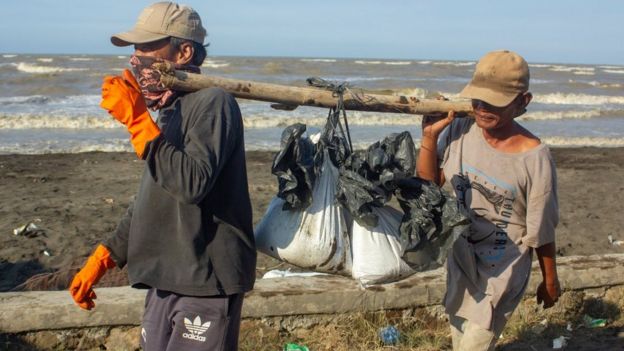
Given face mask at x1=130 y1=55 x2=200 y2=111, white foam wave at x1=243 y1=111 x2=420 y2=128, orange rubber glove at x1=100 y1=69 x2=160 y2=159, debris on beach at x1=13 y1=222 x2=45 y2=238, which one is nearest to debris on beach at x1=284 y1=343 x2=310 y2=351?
face mask at x1=130 y1=55 x2=200 y2=111

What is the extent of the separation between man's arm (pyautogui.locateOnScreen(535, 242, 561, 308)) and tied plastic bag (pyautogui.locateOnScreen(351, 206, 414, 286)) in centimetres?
57

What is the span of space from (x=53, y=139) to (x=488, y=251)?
12.3 m

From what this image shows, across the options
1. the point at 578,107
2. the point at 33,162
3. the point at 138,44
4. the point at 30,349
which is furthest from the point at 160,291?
the point at 578,107

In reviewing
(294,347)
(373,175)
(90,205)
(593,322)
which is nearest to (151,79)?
(373,175)

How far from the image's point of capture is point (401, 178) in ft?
9.54

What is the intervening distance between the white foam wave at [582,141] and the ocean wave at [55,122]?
30.9ft

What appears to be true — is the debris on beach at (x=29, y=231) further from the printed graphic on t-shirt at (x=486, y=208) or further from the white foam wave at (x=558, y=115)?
the white foam wave at (x=558, y=115)

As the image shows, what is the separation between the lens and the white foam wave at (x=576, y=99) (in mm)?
25297

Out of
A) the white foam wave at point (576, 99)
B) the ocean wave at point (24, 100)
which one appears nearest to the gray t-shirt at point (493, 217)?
the ocean wave at point (24, 100)

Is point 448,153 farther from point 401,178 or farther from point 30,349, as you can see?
point 30,349

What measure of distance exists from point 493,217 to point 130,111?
1576mm

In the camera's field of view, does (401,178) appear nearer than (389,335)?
Yes

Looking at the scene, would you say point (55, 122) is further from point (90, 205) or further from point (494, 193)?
point (494, 193)

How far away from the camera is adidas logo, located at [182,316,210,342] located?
7.94ft
